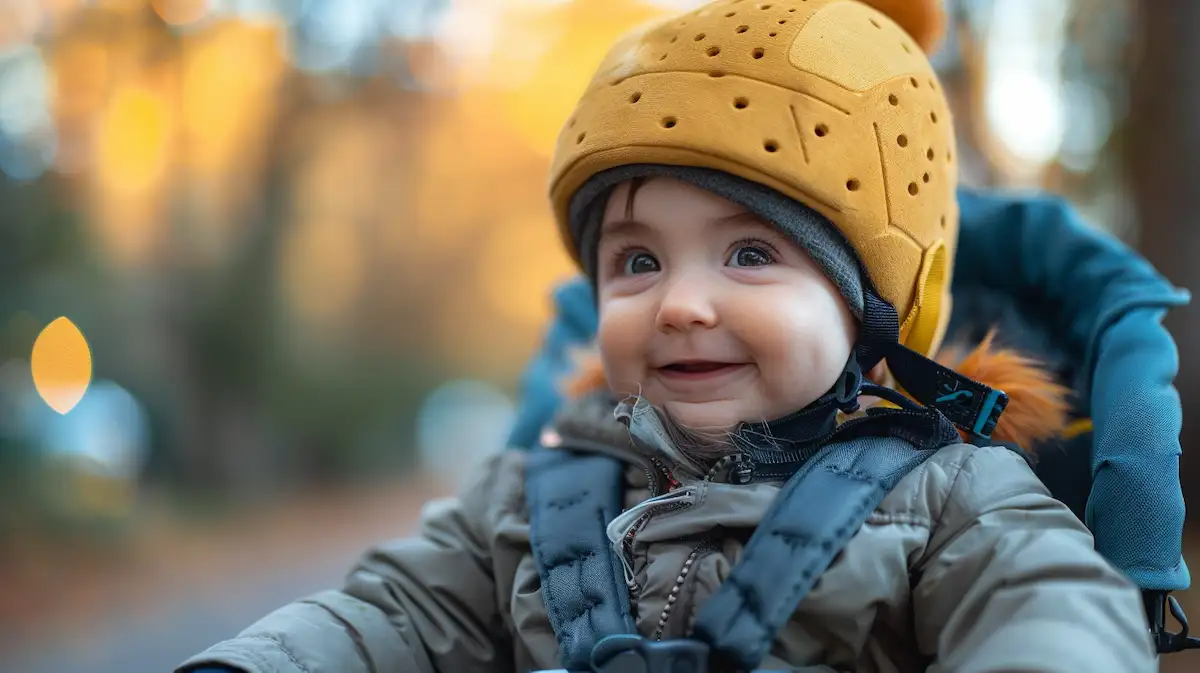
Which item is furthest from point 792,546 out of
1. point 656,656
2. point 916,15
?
point 916,15

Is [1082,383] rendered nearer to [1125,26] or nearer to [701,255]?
[701,255]

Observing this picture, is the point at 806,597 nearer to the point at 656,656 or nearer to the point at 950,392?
the point at 656,656

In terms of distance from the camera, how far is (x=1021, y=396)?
1059mm

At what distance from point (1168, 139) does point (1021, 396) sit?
170 cm

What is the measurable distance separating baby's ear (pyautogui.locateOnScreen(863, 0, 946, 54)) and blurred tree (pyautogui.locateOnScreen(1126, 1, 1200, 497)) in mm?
1445

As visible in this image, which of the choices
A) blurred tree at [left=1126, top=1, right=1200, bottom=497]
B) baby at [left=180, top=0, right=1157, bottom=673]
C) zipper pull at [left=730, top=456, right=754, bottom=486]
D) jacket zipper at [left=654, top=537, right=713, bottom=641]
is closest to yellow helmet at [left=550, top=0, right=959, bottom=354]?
baby at [left=180, top=0, right=1157, bottom=673]

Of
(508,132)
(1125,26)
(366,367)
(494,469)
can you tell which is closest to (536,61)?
(508,132)

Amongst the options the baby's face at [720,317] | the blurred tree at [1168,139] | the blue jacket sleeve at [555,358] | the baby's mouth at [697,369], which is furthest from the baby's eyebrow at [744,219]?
the blurred tree at [1168,139]

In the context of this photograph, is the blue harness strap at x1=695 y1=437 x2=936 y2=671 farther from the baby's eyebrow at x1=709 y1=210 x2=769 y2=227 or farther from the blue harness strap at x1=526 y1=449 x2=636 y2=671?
the baby's eyebrow at x1=709 y1=210 x2=769 y2=227

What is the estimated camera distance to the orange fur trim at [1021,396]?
1.05m

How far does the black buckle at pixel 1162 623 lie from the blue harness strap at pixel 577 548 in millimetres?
467

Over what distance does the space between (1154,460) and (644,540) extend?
476 mm

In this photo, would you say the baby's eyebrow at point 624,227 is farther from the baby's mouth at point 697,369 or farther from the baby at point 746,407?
the baby's mouth at point 697,369

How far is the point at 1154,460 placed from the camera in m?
0.92
